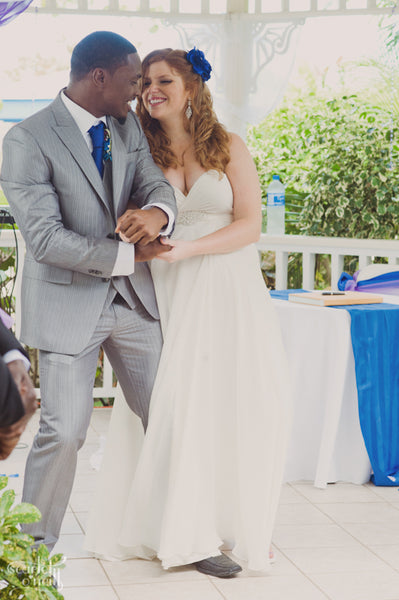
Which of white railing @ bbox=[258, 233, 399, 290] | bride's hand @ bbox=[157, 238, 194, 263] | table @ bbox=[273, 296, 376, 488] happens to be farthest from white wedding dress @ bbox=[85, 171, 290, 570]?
white railing @ bbox=[258, 233, 399, 290]

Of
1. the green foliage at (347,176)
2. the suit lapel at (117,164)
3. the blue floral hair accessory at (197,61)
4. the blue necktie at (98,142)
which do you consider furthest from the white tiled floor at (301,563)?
the green foliage at (347,176)

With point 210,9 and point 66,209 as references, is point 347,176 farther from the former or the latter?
point 66,209

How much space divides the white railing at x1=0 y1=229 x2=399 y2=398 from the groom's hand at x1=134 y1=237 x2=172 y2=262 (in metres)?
2.26

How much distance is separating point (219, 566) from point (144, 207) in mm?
1136

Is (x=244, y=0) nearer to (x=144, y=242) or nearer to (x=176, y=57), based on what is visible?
(x=176, y=57)

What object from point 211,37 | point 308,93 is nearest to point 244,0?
point 211,37

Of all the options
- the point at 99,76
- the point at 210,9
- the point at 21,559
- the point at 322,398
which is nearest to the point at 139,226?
the point at 99,76

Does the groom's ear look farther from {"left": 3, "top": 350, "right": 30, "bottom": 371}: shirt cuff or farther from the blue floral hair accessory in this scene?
{"left": 3, "top": 350, "right": 30, "bottom": 371}: shirt cuff

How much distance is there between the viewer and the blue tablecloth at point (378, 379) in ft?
11.5

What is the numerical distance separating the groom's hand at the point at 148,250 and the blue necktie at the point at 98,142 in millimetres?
251

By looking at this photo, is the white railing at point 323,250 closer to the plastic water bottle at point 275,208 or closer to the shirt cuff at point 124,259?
the plastic water bottle at point 275,208

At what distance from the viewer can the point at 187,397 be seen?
2658 millimetres

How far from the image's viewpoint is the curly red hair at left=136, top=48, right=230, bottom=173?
8.86 ft

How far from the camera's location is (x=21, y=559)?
4.85ft
